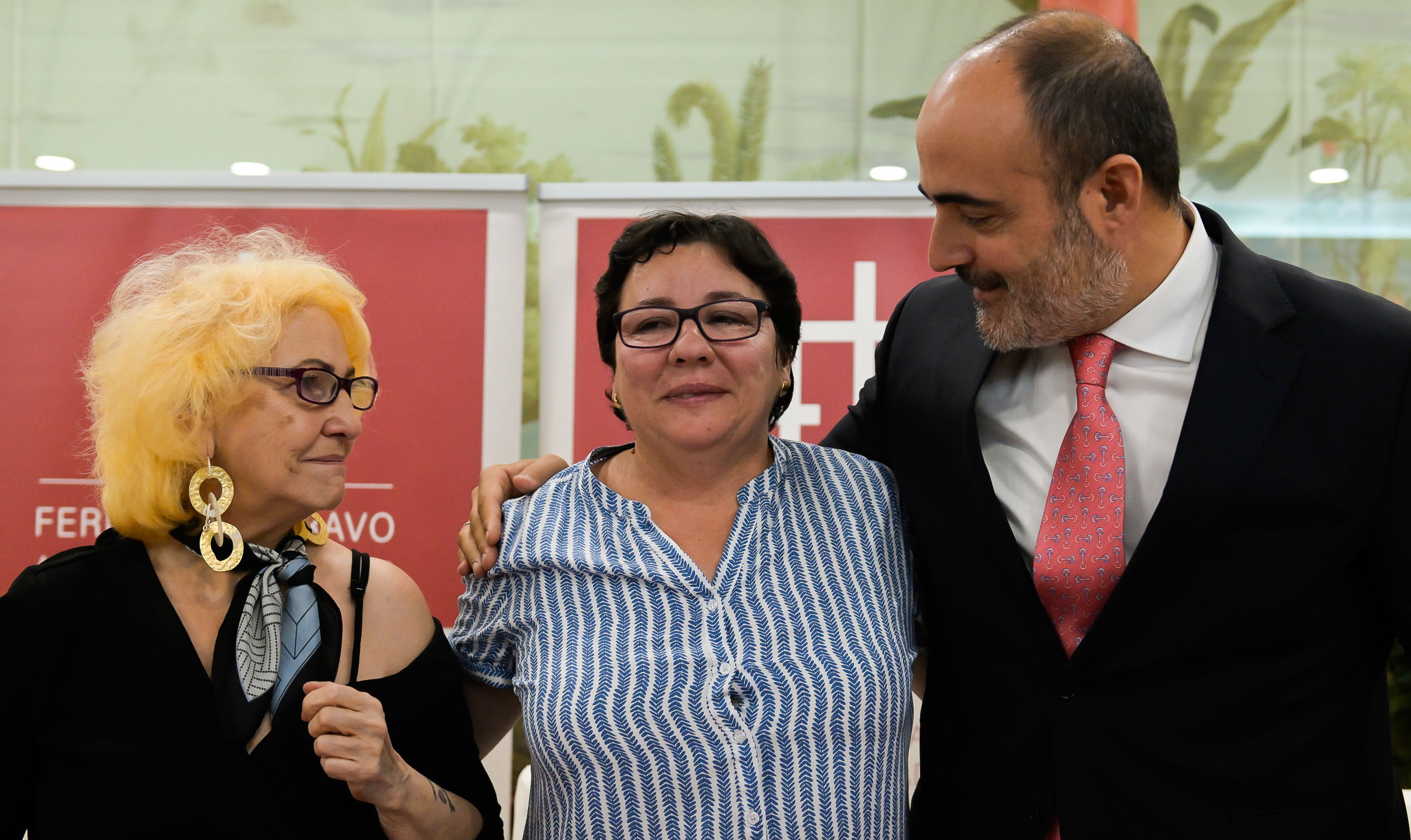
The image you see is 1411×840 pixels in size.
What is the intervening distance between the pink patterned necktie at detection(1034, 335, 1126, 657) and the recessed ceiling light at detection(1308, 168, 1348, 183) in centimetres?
324

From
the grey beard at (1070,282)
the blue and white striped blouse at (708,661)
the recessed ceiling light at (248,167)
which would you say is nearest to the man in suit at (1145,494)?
the grey beard at (1070,282)

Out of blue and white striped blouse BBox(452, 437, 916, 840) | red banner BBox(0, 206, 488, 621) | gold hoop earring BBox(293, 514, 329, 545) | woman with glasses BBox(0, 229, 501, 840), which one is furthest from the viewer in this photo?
red banner BBox(0, 206, 488, 621)

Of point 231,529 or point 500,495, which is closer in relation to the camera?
point 231,529

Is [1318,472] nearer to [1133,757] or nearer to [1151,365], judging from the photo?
[1151,365]

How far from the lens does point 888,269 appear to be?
3285 millimetres

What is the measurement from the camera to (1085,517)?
154 centimetres

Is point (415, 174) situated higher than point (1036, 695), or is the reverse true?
point (415, 174)

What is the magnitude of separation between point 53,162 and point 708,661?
3.97 metres

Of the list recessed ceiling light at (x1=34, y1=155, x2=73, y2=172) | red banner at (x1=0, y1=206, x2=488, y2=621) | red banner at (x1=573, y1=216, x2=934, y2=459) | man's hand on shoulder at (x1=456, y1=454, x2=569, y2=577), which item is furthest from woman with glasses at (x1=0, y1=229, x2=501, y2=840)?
recessed ceiling light at (x1=34, y1=155, x2=73, y2=172)

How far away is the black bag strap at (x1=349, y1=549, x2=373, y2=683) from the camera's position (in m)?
1.57

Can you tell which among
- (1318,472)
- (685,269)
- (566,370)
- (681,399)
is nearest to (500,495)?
(681,399)

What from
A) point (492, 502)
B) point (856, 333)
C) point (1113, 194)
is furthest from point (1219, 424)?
point (856, 333)

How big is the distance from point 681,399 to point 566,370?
1648 mm

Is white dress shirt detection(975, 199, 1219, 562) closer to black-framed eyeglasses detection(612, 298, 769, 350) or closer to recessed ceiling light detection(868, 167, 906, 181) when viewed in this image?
black-framed eyeglasses detection(612, 298, 769, 350)
